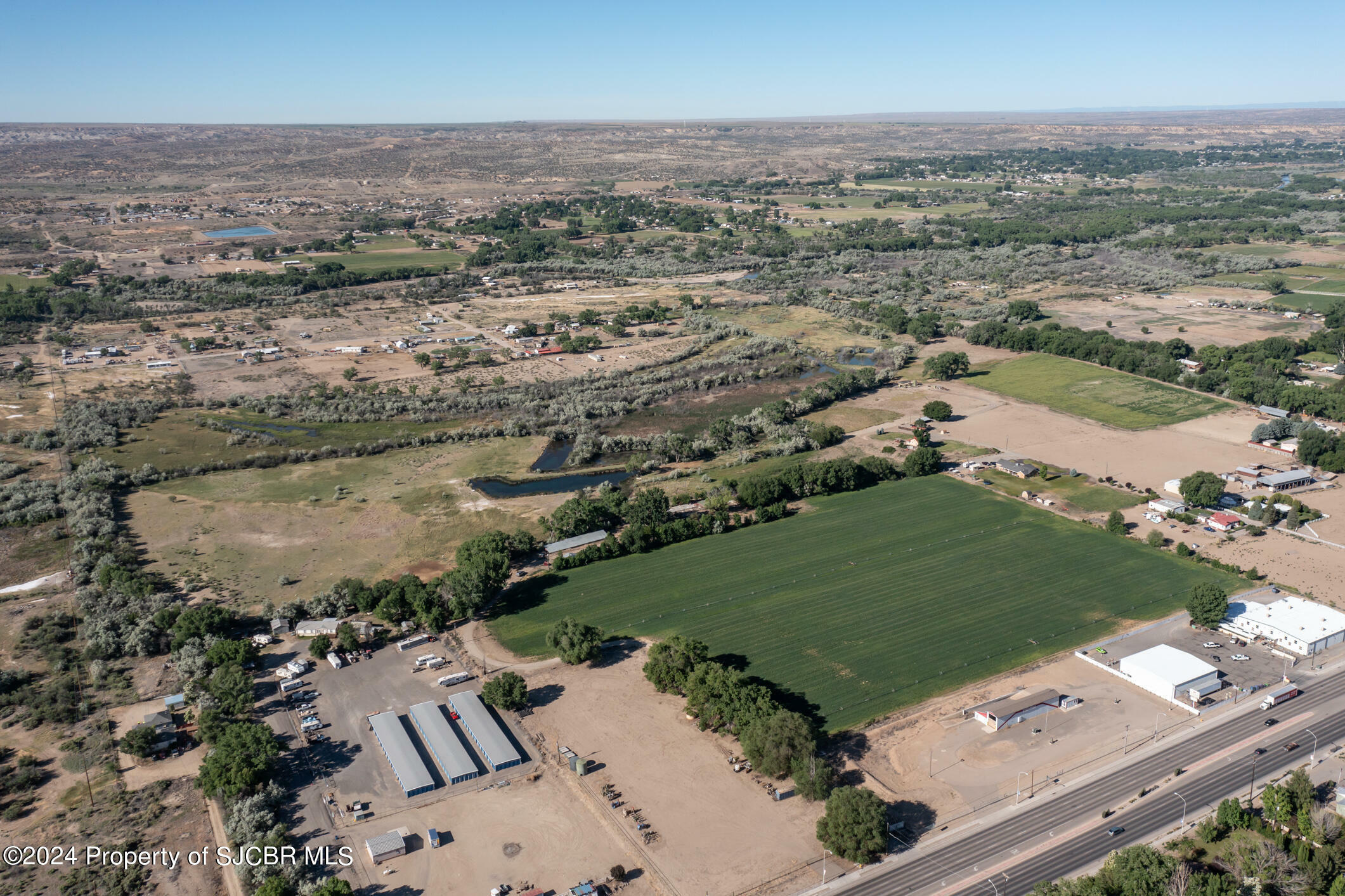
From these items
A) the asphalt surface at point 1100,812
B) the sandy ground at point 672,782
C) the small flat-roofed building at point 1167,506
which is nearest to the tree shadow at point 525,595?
the sandy ground at point 672,782

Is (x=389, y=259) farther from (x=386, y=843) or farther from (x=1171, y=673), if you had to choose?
(x=1171, y=673)

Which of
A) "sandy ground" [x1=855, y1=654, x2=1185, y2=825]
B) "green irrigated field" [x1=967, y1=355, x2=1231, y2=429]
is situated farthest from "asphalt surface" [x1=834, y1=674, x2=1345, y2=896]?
"green irrigated field" [x1=967, y1=355, x2=1231, y2=429]

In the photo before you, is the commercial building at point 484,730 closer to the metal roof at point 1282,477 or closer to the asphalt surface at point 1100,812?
the asphalt surface at point 1100,812

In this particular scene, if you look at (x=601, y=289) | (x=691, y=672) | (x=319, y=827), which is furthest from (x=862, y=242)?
(x=319, y=827)

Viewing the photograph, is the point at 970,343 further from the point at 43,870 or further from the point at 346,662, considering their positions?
the point at 43,870

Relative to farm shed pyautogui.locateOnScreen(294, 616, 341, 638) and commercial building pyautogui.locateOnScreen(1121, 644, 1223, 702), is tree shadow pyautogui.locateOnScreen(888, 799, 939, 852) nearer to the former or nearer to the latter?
commercial building pyautogui.locateOnScreen(1121, 644, 1223, 702)

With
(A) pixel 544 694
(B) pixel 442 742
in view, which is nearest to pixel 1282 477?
(A) pixel 544 694
